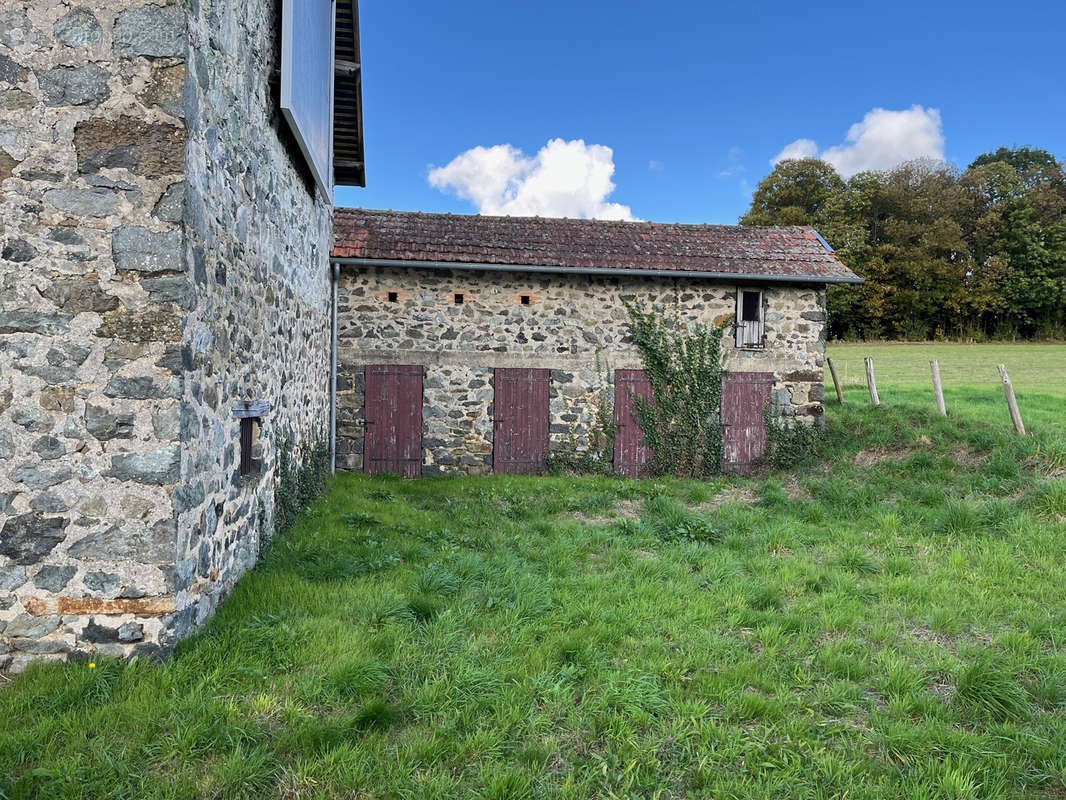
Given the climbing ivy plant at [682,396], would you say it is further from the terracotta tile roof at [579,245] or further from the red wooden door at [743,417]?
the terracotta tile roof at [579,245]

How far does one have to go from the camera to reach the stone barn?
390 inches

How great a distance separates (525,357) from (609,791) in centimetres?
801

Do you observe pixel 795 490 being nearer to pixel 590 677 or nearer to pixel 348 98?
pixel 590 677

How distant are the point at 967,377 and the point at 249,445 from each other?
22.5 metres

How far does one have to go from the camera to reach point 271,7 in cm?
516

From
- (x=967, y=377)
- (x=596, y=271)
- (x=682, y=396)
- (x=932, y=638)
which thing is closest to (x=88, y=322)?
(x=932, y=638)

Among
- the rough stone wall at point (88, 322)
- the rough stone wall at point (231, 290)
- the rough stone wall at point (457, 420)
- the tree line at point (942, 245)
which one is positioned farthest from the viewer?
the tree line at point (942, 245)

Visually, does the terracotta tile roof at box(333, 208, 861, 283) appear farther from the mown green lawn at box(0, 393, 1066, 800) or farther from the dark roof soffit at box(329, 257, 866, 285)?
the mown green lawn at box(0, 393, 1066, 800)

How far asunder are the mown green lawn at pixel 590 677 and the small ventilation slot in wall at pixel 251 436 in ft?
2.70

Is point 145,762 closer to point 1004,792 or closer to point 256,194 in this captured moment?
point 1004,792

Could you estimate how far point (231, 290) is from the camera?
4230 millimetres

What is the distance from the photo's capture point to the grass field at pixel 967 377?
1270cm

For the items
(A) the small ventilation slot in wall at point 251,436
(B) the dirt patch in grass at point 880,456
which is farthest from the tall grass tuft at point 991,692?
(B) the dirt patch in grass at point 880,456

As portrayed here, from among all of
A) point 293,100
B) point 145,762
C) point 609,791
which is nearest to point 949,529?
point 609,791
